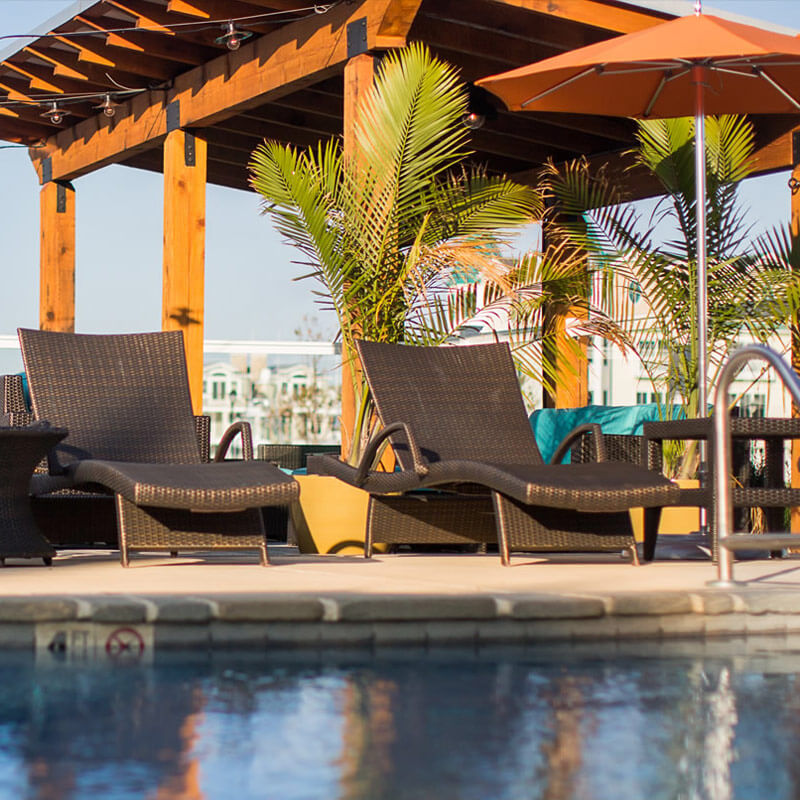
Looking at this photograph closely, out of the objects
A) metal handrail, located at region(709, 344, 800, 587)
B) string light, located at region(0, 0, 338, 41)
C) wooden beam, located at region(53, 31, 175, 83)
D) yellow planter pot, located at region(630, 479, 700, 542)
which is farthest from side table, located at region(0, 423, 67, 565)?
wooden beam, located at region(53, 31, 175, 83)

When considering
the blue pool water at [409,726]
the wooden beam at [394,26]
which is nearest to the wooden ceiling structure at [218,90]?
the wooden beam at [394,26]

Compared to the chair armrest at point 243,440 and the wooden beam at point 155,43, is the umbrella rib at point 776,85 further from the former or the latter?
the wooden beam at point 155,43

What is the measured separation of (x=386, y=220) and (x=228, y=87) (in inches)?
126

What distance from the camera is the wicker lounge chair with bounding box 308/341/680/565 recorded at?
4773mm

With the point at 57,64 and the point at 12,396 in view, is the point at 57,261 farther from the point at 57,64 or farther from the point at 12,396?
the point at 12,396

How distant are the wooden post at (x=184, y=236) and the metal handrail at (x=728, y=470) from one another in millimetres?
6128

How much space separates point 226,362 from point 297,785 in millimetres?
9405

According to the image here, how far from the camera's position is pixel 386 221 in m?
6.46

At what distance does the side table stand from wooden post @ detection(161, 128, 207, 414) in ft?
16.7

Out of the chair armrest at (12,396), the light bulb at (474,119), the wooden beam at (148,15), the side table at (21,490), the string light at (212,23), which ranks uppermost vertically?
the wooden beam at (148,15)

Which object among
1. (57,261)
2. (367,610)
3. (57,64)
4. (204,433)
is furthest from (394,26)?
(57,261)

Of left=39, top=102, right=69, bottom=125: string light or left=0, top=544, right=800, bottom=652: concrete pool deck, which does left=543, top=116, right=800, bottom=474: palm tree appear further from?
left=39, top=102, right=69, bottom=125: string light

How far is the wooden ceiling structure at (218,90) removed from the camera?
7.87m

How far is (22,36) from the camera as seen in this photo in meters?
9.45
